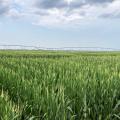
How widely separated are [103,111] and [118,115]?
34cm

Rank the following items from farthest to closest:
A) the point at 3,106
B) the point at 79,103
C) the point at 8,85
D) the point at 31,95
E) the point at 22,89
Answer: the point at 8,85
the point at 22,89
the point at 31,95
the point at 79,103
the point at 3,106

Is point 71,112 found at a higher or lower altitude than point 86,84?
lower

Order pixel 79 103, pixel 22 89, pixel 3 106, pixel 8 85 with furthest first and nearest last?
pixel 8 85
pixel 22 89
pixel 79 103
pixel 3 106

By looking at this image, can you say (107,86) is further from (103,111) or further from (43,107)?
(43,107)

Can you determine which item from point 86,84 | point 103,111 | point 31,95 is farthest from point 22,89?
point 103,111

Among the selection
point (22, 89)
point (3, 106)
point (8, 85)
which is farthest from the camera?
point (8, 85)

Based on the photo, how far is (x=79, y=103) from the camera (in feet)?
20.3

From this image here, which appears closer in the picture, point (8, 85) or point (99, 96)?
point (99, 96)

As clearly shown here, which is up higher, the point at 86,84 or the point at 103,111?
the point at 86,84

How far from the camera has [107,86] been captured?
272 inches

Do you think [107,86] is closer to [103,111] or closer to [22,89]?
[103,111]

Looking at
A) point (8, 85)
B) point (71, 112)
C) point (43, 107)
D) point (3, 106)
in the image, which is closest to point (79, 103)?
point (71, 112)

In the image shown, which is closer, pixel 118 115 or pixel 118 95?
pixel 118 115

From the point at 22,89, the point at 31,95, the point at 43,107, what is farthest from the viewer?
the point at 22,89
